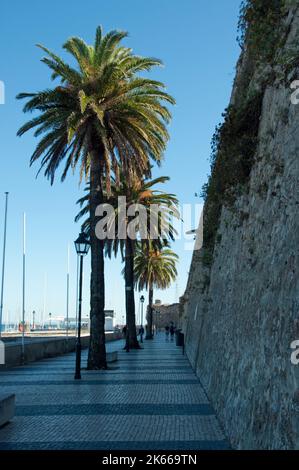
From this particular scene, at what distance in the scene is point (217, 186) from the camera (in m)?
14.3

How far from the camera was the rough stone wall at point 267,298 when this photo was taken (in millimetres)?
5801

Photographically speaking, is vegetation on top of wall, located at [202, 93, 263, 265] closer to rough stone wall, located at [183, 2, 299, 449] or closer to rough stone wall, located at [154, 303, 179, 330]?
rough stone wall, located at [183, 2, 299, 449]

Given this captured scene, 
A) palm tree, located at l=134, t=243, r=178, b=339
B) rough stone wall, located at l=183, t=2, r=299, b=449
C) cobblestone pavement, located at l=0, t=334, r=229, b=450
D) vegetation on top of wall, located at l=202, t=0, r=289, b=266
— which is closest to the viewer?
rough stone wall, located at l=183, t=2, r=299, b=449

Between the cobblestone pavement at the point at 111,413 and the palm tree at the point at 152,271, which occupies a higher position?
the palm tree at the point at 152,271

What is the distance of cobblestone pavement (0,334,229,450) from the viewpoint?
835 centimetres

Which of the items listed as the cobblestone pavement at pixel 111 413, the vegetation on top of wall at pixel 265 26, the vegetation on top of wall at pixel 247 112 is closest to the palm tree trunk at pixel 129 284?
the cobblestone pavement at pixel 111 413

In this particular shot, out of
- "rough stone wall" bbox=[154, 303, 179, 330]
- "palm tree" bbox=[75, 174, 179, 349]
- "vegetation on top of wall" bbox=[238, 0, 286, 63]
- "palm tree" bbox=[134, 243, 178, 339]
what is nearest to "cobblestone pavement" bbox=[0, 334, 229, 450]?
"vegetation on top of wall" bbox=[238, 0, 286, 63]

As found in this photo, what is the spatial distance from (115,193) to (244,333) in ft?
83.1

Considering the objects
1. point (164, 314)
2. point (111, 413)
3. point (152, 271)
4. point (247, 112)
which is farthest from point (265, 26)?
point (164, 314)

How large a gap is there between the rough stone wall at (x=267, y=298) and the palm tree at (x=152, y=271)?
4669 cm

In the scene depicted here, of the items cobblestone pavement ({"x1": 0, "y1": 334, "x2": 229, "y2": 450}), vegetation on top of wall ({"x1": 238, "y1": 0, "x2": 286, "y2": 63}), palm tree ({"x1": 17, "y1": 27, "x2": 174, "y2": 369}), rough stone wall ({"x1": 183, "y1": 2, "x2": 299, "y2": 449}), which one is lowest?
cobblestone pavement ({"x1": 0, "y1": 334, "x2": 229, "y2": 450})

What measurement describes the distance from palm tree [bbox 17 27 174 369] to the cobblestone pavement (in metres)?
4.94

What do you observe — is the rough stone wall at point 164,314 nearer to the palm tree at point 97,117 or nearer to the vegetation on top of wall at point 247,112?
the palm tree at point 97,117
